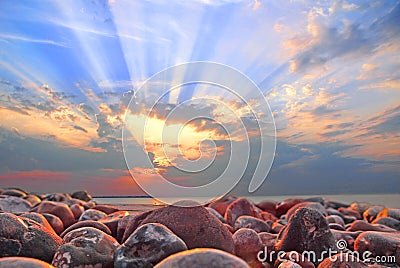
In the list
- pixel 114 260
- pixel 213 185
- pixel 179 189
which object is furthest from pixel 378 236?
pixel 114 260

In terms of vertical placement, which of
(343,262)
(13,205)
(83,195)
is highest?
(83,195)

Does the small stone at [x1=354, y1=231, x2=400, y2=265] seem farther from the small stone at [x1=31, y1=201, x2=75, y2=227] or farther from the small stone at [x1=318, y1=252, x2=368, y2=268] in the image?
the small stone at [x1=31, y1=201, x2=75, y2=227]

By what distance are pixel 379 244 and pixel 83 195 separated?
42.0 feet

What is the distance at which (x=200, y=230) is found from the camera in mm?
4191

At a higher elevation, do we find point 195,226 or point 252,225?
point 195,226

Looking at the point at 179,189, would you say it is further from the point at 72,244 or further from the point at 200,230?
the point at 72,244

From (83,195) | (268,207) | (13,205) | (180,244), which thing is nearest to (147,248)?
(180,244)

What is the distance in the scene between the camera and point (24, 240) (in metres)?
3.66

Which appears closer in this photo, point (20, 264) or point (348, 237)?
point (20, 264)

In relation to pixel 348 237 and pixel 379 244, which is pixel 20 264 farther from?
pixel 348 237

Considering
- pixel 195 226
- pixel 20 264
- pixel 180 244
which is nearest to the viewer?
pixel 20 264

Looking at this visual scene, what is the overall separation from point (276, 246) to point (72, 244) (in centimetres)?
269

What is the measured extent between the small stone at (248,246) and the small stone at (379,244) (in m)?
1.42

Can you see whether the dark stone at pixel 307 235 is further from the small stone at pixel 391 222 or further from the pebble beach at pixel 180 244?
the small stone at pixel 391 222
